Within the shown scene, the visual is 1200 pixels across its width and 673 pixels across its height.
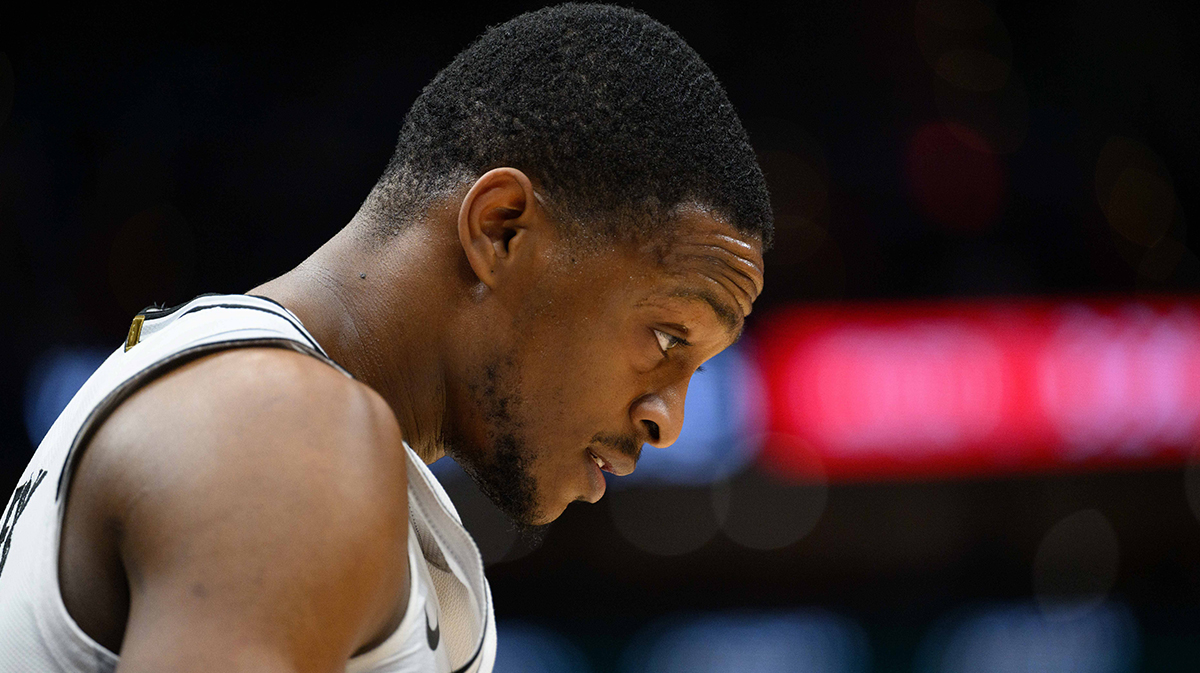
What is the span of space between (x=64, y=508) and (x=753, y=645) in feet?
14.2

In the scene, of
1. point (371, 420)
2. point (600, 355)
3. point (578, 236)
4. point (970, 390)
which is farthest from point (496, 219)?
point (970, 390)

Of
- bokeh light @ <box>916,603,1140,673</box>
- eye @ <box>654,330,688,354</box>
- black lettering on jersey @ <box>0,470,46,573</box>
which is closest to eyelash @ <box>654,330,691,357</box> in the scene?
eye @ <box>654,330,688,354</box>

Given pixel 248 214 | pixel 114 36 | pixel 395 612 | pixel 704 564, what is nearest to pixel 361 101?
pixel 248 214

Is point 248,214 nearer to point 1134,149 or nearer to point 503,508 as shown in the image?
point 503,508

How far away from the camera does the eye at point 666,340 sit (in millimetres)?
1339

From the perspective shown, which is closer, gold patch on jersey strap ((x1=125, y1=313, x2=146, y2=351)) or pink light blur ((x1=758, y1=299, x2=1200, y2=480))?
gold patch on jersey strap ((x1=125, y1=313, x2=146, y2=351))

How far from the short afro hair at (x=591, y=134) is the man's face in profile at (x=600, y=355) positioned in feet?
0.14

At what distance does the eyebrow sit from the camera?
1.32 meters

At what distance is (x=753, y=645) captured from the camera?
4922mm

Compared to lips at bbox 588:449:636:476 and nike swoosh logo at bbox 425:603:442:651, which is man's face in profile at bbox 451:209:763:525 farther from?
nike swoosh logo at bbox 425:603:442:651

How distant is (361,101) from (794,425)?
8.55 feet

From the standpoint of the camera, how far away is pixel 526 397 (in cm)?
133

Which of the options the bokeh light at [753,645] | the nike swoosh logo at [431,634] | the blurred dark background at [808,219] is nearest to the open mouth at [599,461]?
the nike swoosh logo at [431,634]

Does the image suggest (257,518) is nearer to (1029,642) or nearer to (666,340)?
(666,340)
